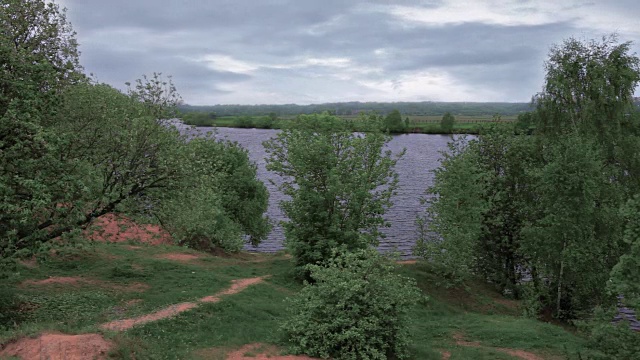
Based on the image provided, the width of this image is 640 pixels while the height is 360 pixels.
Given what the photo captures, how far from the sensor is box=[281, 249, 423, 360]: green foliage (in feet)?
61.2

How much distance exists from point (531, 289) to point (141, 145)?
28.0m

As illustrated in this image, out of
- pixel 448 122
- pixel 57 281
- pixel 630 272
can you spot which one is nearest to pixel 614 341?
pixel 630 272

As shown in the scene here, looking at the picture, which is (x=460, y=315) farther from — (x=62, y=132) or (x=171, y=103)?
(x=62, y=132)

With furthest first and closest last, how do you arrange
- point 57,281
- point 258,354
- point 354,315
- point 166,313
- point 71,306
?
1. point 57,281
2. point 166,313
3. point 71,306
4. point 354,315
5. point 258,354

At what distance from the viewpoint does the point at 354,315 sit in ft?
62.7

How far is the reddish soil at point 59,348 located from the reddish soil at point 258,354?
5053 millimetres

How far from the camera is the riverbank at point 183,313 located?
16.7m

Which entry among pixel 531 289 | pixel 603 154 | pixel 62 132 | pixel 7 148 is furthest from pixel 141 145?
pixel 603 154

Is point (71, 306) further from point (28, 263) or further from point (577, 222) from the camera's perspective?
point (577, 222)

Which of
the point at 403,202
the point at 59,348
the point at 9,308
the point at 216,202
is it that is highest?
the point at 216,202

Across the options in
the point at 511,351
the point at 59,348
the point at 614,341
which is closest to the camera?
the point at 59,348

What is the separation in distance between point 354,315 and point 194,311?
7.21 metres

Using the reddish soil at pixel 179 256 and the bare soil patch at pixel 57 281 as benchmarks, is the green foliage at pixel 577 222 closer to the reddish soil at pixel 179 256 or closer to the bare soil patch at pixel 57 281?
the reddish soil at pixel 179 256

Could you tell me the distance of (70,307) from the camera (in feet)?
64.9
